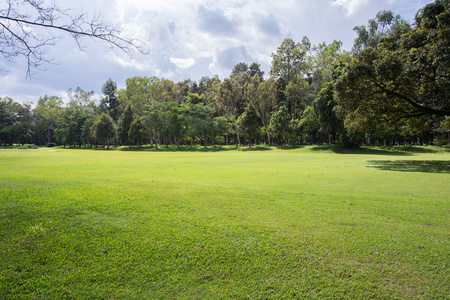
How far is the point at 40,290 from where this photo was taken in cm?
317

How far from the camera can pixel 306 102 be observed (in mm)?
59625

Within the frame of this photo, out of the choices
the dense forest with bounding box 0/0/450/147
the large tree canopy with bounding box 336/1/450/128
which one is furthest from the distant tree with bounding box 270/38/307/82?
the large tree canopy with bounding box 336/1/450/128

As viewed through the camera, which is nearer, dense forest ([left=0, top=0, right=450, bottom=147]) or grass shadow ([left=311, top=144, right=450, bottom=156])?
dense forest ([left=0, top=0, right=450, bottom=147])

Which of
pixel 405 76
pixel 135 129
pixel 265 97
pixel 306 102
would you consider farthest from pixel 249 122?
pixel 405 76

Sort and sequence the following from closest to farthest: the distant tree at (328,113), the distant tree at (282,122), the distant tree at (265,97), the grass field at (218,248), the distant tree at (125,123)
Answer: the grass field at (218,248) < the distant tree at (328,113) < the distant tree at (282,122) < the distant tree at (265,97) < the distant tree at (125,123)

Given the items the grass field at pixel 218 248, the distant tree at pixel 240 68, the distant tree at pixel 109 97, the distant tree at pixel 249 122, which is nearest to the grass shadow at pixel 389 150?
the distant tree at pixel 249 122

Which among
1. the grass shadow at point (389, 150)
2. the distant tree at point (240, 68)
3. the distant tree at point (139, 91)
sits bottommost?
the grass shadow at point (389, 150)

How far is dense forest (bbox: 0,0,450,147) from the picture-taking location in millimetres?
17688

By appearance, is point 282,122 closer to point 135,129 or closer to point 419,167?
point 419,167

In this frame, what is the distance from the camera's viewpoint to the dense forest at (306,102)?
58.0ft

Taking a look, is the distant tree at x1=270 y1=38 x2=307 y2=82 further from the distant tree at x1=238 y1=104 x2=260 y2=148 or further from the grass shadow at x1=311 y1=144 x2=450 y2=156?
the grass shadow at x1=311 y1=144 x2=450 y2=156

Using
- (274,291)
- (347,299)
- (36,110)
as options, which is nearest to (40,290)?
(274,291)

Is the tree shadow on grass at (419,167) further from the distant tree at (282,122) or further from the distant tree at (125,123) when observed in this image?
the distant tree at (125,123)

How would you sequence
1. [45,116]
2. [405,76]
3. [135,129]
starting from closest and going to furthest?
[405,76], [135,129], [45,116]
